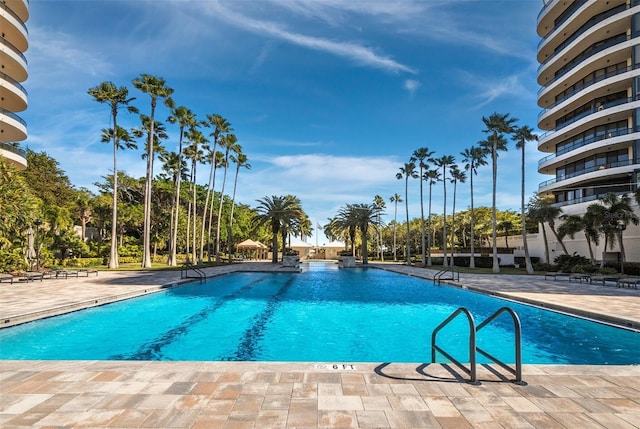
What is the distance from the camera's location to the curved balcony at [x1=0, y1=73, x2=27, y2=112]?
23703mm

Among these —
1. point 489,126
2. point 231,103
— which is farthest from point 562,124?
point 231,103

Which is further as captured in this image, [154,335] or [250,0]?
[250,0]

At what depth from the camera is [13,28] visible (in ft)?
80.0

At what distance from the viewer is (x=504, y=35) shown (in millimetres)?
17484

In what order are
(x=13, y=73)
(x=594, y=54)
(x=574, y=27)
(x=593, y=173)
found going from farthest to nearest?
(x=574, y=27) < (x=594, y=54) < (x=593, y=173) < (x=13, y=73)

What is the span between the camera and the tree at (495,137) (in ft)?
97.1

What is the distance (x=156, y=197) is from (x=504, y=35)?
41.6 meters

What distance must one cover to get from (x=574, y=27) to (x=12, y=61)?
4883cm

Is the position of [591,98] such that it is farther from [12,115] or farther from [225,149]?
[12,115]

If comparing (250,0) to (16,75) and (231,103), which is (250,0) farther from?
(16,75)

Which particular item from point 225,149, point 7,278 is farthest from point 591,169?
point 7,278

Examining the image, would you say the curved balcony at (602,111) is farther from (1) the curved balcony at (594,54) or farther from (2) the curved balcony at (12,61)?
(2) the curved balcony at (12,61)

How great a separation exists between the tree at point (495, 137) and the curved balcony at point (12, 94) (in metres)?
36.7

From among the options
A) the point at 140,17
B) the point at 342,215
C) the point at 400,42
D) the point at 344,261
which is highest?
the point at 400,42
